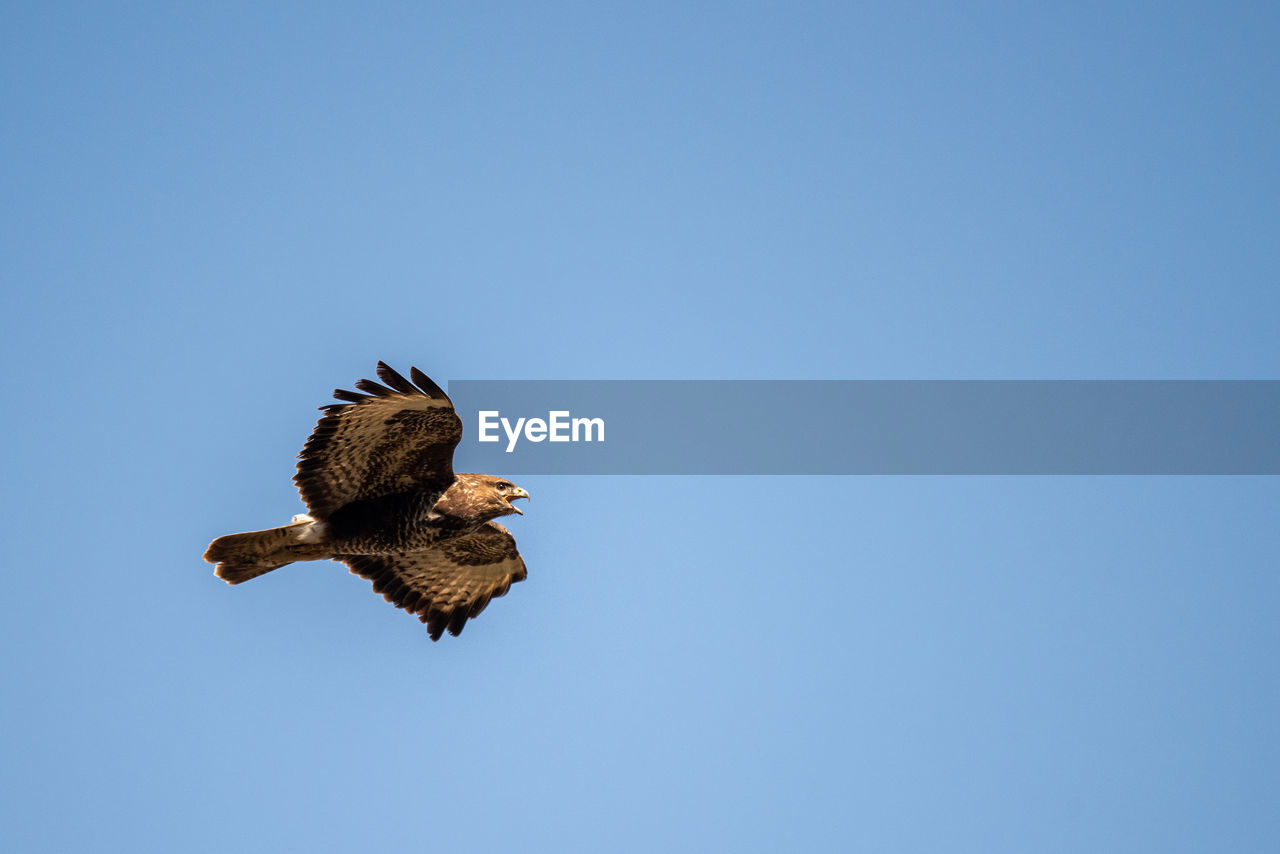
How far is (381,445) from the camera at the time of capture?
42.9 ft

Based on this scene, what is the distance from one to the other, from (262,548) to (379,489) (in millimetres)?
1116

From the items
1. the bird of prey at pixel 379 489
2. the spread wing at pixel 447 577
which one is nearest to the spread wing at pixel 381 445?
the bird of prey at pixel 379 489

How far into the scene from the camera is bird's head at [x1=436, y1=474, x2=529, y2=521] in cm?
1345

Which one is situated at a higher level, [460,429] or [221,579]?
[460,429]

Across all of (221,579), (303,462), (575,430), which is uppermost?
(575,430)

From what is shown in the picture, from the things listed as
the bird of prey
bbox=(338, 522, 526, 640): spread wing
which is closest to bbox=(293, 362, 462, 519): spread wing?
the bird of prey

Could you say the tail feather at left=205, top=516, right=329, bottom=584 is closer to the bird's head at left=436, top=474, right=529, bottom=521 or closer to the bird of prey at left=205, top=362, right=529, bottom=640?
the bird of prey at left=205, top=362, right=529, bottom=640

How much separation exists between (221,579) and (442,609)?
264 centimetres

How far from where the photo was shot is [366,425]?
507 inches

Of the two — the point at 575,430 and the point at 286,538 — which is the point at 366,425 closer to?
the point at 286,538

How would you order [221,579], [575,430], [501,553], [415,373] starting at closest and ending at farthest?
1. [415,373]
2. [221,579]
3. [501,553]
4. [575,430]

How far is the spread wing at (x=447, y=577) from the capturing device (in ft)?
49.2

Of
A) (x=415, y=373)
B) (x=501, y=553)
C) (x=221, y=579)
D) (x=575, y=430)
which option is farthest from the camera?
(x=575, y=430)

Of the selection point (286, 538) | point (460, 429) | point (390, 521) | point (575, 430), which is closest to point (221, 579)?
point (286, 538)
